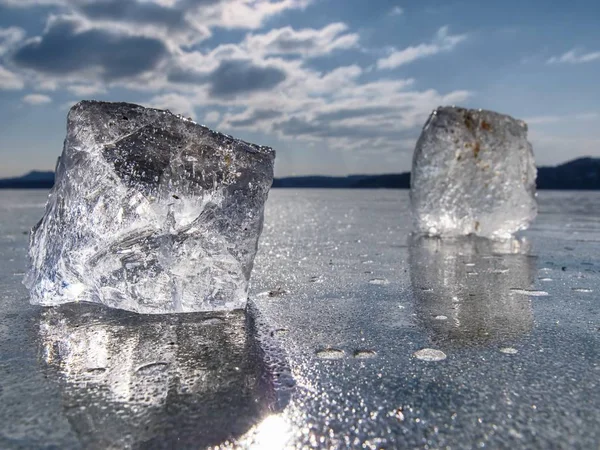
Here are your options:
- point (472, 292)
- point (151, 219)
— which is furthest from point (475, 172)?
point (151, 219)

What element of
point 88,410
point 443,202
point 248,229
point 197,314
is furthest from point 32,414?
point 443,202

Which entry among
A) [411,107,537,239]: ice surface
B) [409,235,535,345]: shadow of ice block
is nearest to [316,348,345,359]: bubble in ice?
[409,235,535,345]: shadow of ice block

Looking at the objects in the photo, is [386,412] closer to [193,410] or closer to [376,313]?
[193,410]

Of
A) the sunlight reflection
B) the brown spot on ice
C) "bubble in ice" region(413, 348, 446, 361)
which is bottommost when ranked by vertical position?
"bubble in ice" region(413, 348, 446, 361)

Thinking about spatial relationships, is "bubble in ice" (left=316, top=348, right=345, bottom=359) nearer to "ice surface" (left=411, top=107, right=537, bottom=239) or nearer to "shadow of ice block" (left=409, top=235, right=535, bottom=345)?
"shadow of ice block" (left=409, top=235, right=535, bottom=345)

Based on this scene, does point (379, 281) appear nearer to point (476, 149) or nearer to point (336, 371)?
point (336, 371)
